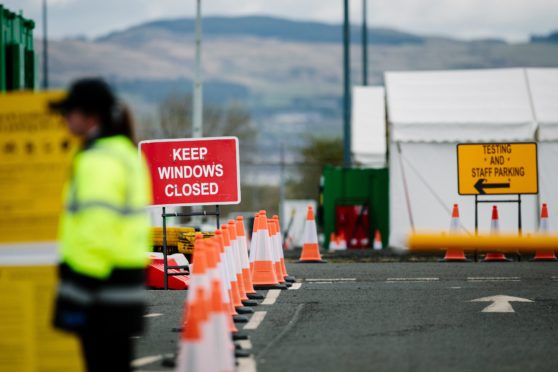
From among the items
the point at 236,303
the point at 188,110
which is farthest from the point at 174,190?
the point at 188,110

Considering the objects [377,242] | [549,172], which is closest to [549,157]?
[549,172]

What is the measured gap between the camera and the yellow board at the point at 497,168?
2478cm

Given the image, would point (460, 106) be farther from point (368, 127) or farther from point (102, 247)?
point (102, 247)

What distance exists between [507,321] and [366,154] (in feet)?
81.9

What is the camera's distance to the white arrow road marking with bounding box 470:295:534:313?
14594 millimetres

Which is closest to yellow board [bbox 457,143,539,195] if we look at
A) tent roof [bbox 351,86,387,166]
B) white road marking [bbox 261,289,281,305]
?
white road marking [bbox 261,289,281,305]

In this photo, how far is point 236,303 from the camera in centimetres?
1456

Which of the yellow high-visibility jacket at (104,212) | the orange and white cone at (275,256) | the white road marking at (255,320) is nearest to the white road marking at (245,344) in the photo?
the white road marking at (255,320)

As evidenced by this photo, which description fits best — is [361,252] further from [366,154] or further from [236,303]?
[236,303]

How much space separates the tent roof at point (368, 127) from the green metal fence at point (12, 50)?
26589mm

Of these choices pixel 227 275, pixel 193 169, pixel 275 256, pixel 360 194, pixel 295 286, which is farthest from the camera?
pixel 360 194

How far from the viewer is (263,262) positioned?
1766 cm

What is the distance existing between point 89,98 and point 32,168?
5.87ft

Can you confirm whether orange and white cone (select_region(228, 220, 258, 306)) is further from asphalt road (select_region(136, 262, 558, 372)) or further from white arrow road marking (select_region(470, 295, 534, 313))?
white arrow road marking (select_region(470, 295, 534, 313))
